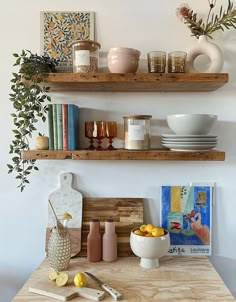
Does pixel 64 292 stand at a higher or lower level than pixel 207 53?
lower

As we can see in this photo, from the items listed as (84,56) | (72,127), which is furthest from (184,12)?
(72,127)

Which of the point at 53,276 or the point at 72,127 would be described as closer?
the point at 53,276

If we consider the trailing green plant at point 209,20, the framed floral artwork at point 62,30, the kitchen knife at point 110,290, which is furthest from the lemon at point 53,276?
the trailing green plant at point 209,20

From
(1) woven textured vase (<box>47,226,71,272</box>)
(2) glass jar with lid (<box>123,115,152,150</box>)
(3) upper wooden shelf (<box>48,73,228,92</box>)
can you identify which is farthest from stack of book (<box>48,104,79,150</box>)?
(1) woven textured vase (<box>47,226,71,272</box>)

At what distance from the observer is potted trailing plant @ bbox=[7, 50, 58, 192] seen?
1209 mm

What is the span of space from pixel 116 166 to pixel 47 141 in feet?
1.15

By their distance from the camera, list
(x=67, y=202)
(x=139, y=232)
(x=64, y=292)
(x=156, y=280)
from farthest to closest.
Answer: (x=67, y=202) < (x=139, y=232) < (x=156, y=280) < (x=64, y=292)

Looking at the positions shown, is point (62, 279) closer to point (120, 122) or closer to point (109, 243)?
point (109, 243)

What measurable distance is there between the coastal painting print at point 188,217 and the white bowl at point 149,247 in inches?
6.5

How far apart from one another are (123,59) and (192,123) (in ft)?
1.29

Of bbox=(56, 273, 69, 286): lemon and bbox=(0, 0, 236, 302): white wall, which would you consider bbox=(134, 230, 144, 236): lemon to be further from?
bbox=(56, 273, 69, 286): lemon

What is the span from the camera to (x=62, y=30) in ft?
4.49

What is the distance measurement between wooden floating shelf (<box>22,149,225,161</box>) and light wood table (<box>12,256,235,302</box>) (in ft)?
1.57

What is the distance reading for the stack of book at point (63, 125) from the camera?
1271mm
